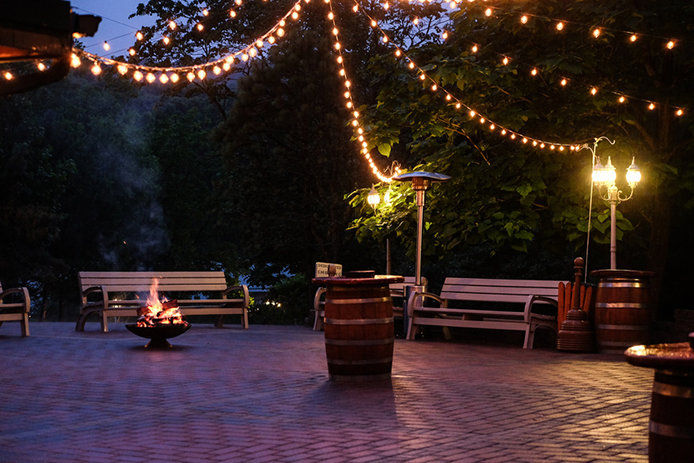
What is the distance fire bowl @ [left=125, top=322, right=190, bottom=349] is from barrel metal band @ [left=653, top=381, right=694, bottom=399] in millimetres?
8434

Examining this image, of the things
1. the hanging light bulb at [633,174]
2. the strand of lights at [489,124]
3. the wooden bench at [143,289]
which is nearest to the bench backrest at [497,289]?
the hanging light bulb at [633,174]

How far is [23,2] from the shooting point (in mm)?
4223

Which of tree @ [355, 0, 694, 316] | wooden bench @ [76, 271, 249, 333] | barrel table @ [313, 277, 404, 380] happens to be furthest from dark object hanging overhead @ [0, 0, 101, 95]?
wooden bench @ [76, 271, 249, 333]

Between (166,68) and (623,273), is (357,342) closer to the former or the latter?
(166,68)

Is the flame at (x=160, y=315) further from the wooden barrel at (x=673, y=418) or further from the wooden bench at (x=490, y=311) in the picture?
the wooden barrel at (x=673, y=418)

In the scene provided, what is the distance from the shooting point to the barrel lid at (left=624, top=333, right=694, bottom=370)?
370 centimetres

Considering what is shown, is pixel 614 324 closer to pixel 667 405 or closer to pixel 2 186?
pixel 667 405

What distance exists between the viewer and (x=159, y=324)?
1141 cm

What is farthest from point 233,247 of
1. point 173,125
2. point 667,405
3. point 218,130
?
point 667,405

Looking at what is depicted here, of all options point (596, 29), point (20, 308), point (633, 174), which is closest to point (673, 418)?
point (633, 174)

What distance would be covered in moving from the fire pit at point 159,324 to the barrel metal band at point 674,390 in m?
8.44

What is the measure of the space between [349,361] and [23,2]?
4.89 metres

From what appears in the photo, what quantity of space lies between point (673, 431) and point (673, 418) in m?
0.05

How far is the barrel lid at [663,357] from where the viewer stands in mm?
3699
